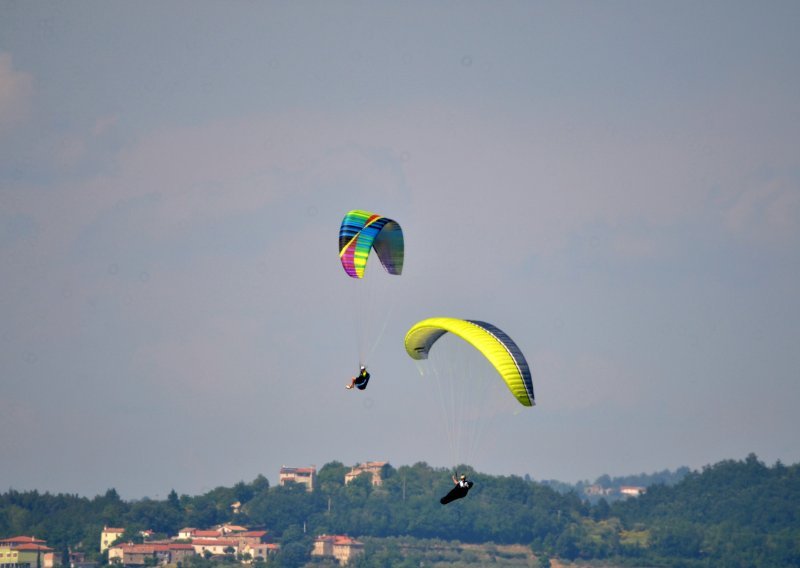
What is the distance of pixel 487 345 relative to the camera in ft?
172

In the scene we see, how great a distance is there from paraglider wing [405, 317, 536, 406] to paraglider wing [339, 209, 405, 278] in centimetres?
359

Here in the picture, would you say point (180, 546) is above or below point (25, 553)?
above

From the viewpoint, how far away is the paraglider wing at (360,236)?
5981cm

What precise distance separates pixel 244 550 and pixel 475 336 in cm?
15133

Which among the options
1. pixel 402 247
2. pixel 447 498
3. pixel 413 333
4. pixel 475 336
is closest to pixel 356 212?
pixel 402 247

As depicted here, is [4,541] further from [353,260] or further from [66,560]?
[353,260]

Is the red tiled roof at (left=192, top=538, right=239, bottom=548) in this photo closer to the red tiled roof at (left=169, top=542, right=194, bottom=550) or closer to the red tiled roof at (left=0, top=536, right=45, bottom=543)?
the red tiled roof at (left=169, top=542, right=194, bottom=550)

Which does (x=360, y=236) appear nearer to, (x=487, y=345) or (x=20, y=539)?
(x=487, y=345)

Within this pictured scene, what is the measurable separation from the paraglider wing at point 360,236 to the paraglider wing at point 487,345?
359 cm

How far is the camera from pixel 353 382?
57.4 meters

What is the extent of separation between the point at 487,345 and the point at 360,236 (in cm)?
973

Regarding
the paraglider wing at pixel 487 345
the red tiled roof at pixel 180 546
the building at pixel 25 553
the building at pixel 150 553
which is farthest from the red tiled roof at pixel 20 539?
the paraglider wing at pixel 487 345

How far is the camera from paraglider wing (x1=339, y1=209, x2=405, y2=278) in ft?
196

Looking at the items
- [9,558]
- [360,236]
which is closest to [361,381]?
[360,236]
